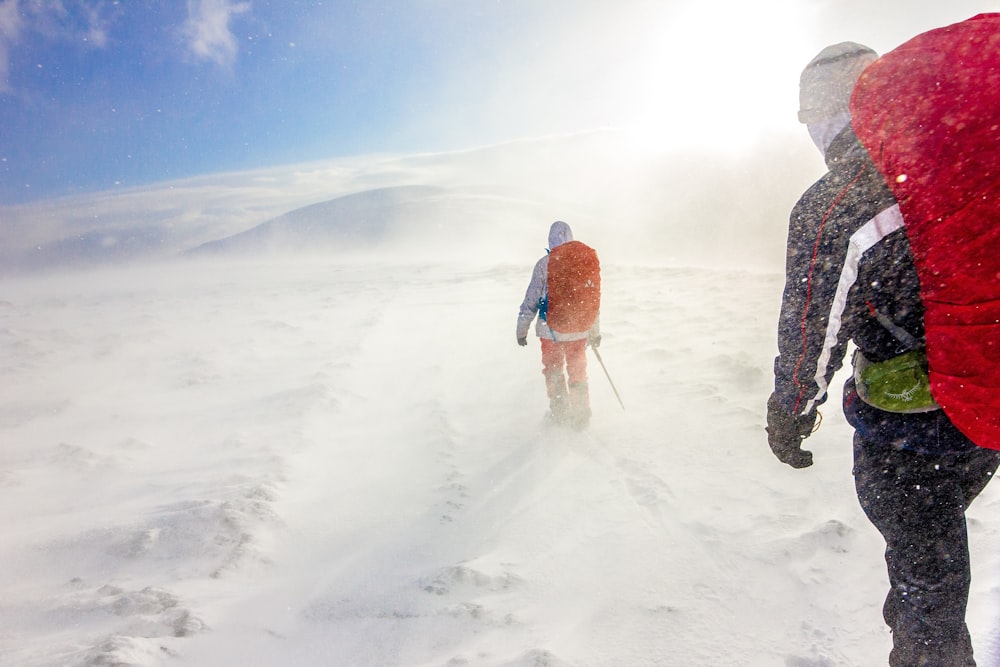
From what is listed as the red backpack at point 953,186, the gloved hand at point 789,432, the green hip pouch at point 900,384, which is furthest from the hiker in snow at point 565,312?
the red backpack at point 953,186

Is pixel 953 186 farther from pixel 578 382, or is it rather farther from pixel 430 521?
pixel 578 382

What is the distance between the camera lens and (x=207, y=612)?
2.41 meters

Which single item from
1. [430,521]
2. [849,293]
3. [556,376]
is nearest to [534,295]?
[556,376]

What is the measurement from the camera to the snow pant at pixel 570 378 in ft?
15.1

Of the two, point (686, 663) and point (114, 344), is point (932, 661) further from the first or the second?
point (114, 344)

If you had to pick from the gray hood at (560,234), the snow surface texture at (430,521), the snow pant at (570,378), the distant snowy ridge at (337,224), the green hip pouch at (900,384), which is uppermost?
the distant snowy ridge at (337,224)

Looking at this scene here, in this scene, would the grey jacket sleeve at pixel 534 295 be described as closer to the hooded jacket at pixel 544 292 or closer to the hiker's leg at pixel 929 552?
the hooded jacket at pixel 544 292

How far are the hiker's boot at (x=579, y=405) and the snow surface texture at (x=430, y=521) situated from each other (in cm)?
17

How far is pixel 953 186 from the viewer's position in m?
1.15

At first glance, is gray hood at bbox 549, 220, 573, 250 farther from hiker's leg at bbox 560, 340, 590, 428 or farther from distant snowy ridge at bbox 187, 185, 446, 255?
distant snowy ridge at bbox 187, 185, 446, 255

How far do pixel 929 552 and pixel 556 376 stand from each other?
10.7 feet

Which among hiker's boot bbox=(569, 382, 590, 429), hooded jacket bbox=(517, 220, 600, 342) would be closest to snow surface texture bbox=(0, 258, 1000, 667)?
hiker's boot bbox=(569, 382, 590, 429)

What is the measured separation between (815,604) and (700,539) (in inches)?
25.4

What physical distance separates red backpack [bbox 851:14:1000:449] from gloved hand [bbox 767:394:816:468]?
0.48 m
